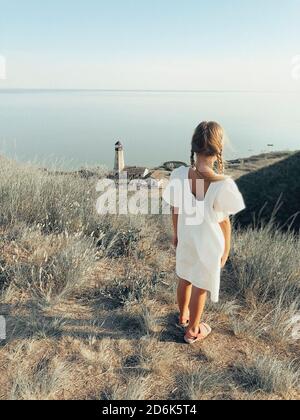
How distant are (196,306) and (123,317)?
0.68m

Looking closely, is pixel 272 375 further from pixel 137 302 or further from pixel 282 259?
pixel 282 259

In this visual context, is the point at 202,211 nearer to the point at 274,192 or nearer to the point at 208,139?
the point at 208,139

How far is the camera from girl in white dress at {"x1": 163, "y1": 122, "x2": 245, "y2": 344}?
2.64m

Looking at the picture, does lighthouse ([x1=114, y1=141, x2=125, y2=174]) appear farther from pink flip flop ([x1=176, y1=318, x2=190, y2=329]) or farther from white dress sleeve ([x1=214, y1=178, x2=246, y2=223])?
white dress sleeve ([x1=214, y1=178, x2=246, y2=223])

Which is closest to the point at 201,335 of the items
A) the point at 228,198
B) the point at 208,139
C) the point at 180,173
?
the point at 228,198

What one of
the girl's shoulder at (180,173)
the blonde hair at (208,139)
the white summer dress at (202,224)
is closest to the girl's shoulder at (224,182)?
the white summer dress at (202,224)

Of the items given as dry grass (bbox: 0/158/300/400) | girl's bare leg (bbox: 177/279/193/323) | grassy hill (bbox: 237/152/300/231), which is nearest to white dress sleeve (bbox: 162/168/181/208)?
girl's bare leg (bbox: 177/279/193/323)

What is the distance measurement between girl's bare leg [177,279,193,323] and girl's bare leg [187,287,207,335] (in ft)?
0.42

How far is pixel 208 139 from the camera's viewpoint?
263 centimetres

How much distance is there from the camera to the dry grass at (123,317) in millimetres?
2670

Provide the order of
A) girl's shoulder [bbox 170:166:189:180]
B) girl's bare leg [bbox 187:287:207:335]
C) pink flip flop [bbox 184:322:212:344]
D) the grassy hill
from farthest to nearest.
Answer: the grassy hill, pink flip flop [bbox 184:322:212:344], girl's bare leg [bbox 187:287:207:335], girl's shoulder [bbox 170:166:189:180]

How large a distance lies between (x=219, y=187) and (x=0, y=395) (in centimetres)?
192

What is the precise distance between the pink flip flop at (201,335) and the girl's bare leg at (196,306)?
36 millimetres

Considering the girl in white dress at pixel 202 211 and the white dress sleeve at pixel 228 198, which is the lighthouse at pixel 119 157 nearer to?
the girl in white dress at pixel 202 211
